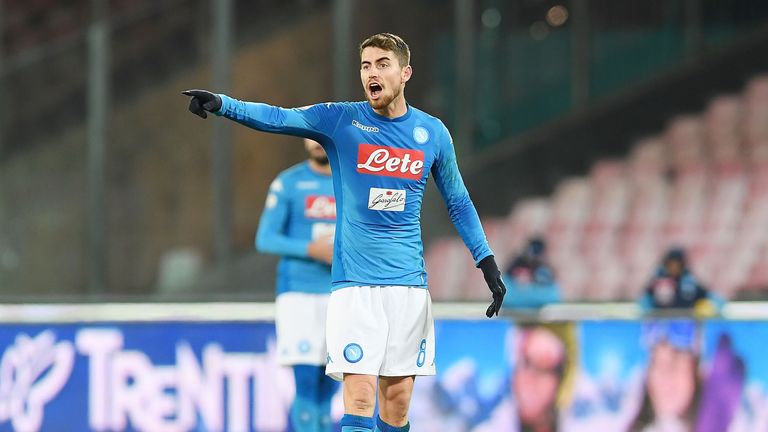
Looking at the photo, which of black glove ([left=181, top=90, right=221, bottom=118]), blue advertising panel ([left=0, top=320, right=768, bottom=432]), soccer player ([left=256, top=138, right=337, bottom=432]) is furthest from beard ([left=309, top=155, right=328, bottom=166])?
black glove ([left=181, top=90, right=221, bottom=118])

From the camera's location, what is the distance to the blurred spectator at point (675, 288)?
9102 mm

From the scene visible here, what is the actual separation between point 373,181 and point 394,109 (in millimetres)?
276

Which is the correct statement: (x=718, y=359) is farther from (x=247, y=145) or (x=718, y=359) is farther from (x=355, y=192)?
(x=247, y=145)

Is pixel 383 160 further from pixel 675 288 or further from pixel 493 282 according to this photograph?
pixel 675 288

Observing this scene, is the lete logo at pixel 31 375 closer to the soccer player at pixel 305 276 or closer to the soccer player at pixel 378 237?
the soccer player at pixel 305 276

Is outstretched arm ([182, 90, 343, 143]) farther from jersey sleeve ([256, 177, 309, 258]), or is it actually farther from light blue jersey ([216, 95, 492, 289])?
jersey sleeve ([256, 177, 309, 258])

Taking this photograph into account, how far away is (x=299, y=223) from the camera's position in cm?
689

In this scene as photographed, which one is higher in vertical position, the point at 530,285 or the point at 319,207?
the point at 319,207

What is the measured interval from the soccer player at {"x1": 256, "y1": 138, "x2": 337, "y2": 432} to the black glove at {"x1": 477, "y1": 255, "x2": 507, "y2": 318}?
5.03 feet

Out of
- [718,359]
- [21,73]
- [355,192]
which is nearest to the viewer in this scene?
[355,192]

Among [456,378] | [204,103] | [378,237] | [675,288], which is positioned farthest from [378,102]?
[675,288]

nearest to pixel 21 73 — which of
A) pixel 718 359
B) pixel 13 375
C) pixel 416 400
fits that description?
pixel 13 375

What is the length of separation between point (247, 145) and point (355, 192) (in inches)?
314

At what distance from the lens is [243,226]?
1294 cm
